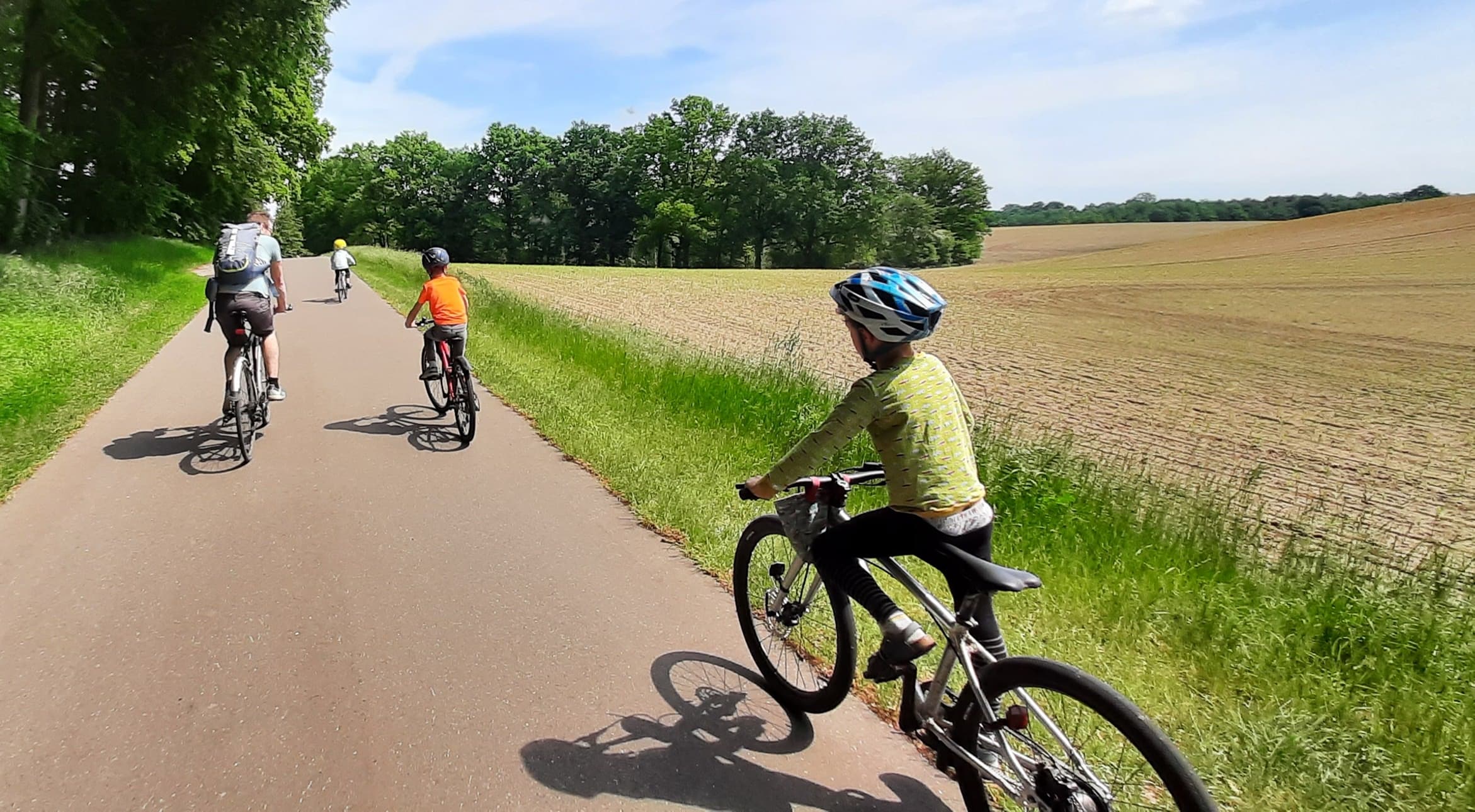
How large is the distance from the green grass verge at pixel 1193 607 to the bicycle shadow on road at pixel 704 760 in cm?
Answer: 88

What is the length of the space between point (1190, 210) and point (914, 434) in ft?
434

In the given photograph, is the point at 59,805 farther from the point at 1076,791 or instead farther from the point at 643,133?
the point at 643,133

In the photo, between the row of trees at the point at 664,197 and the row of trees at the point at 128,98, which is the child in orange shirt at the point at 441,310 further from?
the row of trees at the point at 664,197

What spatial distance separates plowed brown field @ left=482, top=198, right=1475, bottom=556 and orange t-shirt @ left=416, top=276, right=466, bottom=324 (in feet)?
16.5

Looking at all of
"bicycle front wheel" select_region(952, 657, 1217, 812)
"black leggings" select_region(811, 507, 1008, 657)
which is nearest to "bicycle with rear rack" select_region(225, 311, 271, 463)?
"black leggings" select_region(811, 507, 1008, 657)

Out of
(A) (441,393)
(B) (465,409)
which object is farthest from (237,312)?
(A) (441,393)

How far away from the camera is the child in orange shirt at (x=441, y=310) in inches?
318

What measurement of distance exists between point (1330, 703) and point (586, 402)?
7.15 meters

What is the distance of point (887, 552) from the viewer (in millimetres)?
2910

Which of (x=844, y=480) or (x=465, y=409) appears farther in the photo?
(x=465, y=409)

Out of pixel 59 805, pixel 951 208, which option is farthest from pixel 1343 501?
pixel 951 208

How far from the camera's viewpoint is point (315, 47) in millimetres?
24188

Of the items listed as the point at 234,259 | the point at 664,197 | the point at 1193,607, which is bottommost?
the point at 1193,607

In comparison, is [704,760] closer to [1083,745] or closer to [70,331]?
[1083,745]
